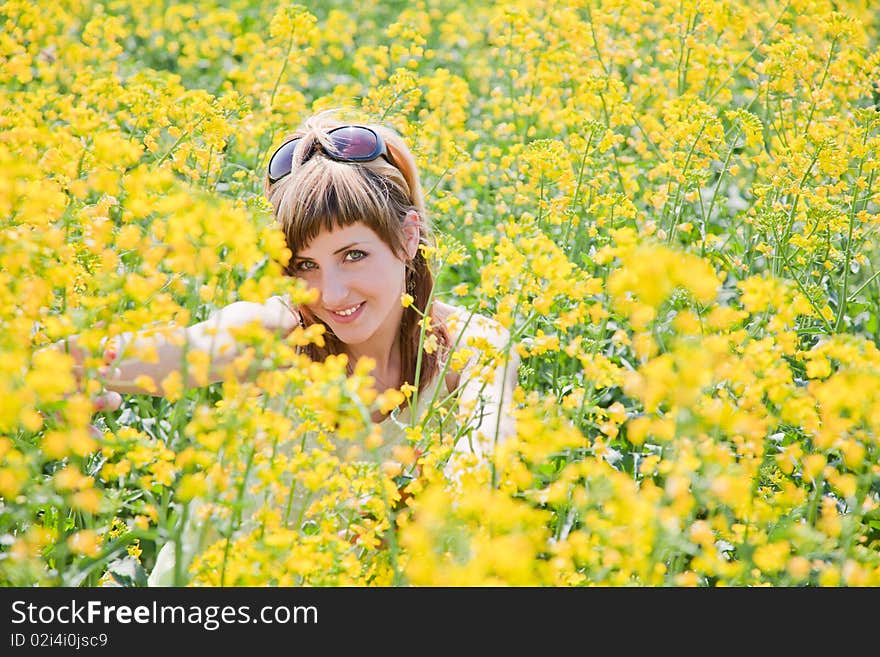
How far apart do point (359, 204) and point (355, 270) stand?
19cm

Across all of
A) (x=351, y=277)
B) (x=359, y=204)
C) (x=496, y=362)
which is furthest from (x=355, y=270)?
(x=496, y=362)

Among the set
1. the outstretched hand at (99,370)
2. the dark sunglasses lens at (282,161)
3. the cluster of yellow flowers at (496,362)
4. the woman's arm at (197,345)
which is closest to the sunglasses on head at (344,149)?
the dark sunglasses lens at (282,161)

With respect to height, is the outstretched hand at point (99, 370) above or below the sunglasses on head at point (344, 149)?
below

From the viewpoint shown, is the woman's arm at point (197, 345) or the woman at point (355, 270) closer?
the woman's arm at point (197, 345)

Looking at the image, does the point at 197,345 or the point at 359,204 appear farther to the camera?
the point at 359,204

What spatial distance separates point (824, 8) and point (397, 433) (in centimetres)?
293

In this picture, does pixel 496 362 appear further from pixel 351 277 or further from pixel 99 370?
pixel 99 370

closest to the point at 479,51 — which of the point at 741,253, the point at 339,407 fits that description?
the point at 741,253

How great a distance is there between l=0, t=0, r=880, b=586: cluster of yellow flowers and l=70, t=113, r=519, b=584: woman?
12 centimetres

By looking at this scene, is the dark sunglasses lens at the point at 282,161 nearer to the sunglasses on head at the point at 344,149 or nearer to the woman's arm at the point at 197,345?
the sunglasses on head at the point at 344,149

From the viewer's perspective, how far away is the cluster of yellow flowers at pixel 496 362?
1861mm

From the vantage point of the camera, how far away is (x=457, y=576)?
1659 mm

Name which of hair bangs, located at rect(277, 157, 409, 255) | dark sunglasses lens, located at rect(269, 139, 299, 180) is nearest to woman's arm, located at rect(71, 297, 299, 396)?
hair bangs, located at rect(277, 157, 409, 255)

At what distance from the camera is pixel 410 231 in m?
3.19
